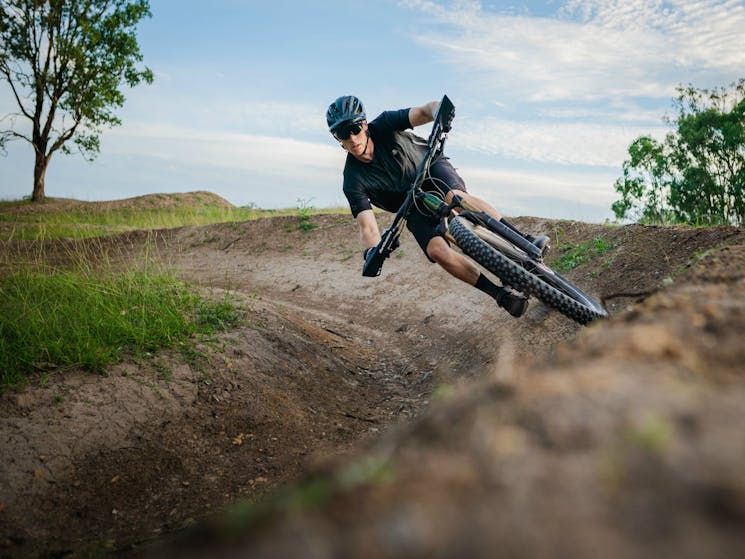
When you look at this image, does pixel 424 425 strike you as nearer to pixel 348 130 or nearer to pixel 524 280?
pixel 524 280

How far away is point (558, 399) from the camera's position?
1405mm

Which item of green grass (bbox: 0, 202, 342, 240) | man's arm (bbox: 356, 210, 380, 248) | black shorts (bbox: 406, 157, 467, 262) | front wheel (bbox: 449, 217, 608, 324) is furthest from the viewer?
green grass (bbox: 0, 202, 342, 240)

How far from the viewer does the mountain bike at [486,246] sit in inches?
204

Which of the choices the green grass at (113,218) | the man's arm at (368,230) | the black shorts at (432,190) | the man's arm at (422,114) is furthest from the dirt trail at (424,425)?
the green grass at (113,218)

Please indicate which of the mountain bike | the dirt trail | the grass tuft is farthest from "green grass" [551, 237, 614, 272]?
the grass tuft

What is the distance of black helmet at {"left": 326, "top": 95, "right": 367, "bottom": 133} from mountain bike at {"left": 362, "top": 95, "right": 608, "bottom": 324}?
0.87m

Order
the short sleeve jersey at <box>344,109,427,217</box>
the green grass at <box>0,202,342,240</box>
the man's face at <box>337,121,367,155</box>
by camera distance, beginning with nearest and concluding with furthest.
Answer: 1. the man's face at <box>337,121,367,155</box>
2. the short sleeve jersey at <box>344,109,427,217</box>
3. the green grass at <box>0,202,342,240</box>

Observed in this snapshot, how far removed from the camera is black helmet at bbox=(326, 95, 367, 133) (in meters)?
6.11

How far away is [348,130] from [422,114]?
89cm

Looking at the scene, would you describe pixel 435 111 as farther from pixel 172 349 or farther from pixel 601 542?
pixel 601 542

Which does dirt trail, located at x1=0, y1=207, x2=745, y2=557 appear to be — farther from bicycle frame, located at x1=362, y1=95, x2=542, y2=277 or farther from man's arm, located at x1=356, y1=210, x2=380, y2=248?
man's arm, located at x1=356, y1=210, x2=380, y2=248

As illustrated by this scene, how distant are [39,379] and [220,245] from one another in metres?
11.8

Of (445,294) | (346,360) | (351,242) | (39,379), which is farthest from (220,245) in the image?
(39,379)

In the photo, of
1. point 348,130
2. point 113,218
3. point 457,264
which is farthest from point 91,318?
point 113,218
